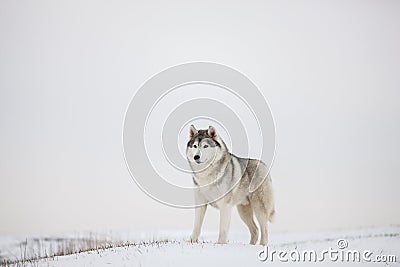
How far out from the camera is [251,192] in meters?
4.52

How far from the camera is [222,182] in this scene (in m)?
4.32

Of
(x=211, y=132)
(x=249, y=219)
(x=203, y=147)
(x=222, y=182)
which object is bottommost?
(x=249, y=219)

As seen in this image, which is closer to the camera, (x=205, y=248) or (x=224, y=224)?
(x=205, y=248)

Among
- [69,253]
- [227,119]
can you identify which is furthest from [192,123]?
[69,253]

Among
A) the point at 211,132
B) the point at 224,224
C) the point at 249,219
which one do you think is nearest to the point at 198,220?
the point at 224,224

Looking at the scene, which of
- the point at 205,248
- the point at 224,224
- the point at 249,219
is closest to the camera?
the point at 205,248

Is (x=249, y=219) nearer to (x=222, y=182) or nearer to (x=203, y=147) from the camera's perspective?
(x=222, y=182)

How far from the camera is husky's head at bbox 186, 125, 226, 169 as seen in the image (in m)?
4.23

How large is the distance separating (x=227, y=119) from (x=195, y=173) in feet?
2.12

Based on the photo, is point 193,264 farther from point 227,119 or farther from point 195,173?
point 227,119

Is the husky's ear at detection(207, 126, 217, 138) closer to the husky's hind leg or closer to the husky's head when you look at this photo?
the husky's head

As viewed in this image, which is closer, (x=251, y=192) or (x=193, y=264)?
(x=193, y=264)

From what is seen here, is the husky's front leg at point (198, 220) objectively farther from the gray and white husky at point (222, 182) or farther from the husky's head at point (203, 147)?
the husky's head at point (203, 147)

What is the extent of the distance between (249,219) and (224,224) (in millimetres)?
523
